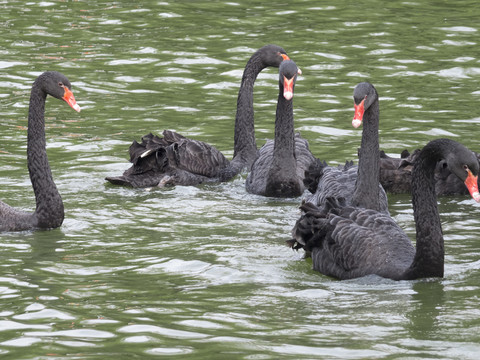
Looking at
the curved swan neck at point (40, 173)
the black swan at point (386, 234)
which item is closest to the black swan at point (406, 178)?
the black swan at point (386, 234)

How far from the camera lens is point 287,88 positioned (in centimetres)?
1048

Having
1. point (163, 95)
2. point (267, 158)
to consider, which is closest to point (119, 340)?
point (267, 158)

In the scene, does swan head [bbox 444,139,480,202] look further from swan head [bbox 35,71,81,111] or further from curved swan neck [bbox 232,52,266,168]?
curved swan neck [bbox 232,52,266,168]

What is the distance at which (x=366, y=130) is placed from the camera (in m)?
9.17

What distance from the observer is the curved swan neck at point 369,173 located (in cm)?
891

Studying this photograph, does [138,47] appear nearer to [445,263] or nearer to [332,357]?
[445,263]

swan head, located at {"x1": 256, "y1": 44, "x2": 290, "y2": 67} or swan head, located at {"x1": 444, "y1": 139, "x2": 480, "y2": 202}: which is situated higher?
swan head, located at {"x1": 256, "y1": 44, "x2": 290, "y2": 67}

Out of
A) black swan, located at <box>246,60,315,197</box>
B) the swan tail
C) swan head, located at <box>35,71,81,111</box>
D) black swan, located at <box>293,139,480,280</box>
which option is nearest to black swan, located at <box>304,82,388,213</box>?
the swan tail

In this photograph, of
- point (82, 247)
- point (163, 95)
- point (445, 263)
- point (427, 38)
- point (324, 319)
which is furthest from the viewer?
point (427, 38)

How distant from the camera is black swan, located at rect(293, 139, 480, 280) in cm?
736

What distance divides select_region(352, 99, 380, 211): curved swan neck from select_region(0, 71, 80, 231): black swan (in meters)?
2.47

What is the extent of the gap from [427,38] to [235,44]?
109 inches

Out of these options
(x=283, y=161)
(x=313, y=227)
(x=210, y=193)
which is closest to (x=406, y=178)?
(x=283, y=161)

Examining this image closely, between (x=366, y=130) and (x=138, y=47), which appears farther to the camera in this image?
(x=138, y=47)
